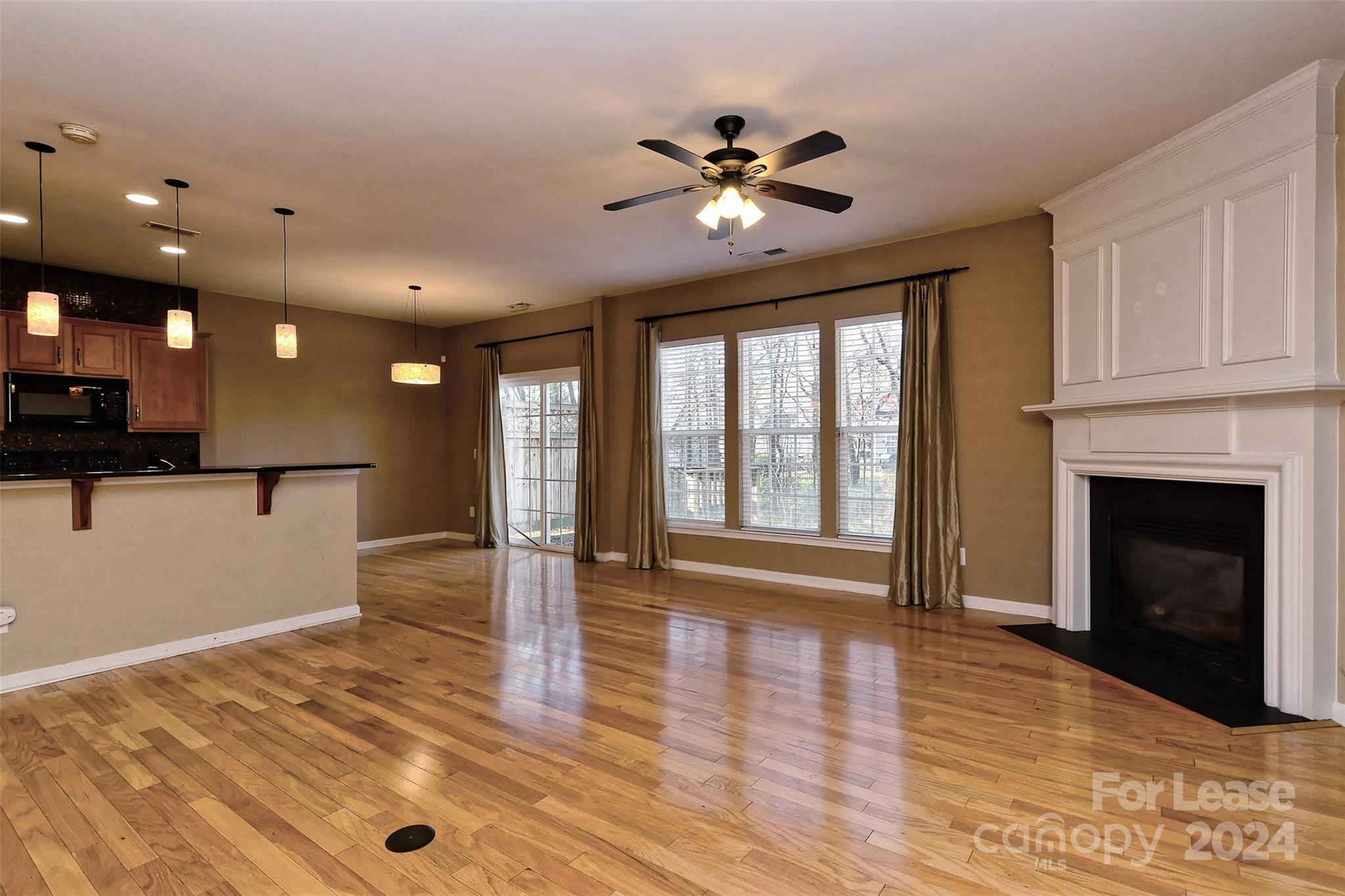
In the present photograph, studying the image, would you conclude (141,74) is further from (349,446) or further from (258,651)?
(349,446)

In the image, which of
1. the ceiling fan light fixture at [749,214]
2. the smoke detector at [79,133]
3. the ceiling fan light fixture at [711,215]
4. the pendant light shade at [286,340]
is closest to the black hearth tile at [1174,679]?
the ceiling fan light fixture at [749,214]

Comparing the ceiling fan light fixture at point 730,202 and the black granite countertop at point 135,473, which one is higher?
the ceiling fan light fixture at point 730,202

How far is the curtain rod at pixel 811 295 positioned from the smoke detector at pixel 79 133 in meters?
4.43

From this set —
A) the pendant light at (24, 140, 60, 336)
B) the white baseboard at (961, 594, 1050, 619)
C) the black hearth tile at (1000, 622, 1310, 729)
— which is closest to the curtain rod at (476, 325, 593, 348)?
the pendant light at (24, 140, 60, 336)

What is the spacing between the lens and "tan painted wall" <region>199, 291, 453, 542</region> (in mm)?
7047

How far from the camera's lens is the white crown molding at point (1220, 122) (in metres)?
2.87

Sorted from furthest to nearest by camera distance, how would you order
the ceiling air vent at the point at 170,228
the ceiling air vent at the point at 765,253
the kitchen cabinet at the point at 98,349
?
the kitchen cabinet at the point at 98,349 < the ceiling air vent at the point at 765,253 < the ceiling air vent at the point at 170,228

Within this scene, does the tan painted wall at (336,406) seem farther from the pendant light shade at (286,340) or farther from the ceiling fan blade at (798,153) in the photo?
the ceiling fan blade at (798,153)

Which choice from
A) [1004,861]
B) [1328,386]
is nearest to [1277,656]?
[1328,386]

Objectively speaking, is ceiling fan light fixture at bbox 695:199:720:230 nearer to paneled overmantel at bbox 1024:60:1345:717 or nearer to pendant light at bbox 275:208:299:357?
paneled overmantel at bbox 1024:60:1345:717

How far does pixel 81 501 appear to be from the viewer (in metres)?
3.73

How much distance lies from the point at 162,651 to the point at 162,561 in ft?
1.81

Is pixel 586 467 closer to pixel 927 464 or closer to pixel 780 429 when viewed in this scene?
pixel 780 429

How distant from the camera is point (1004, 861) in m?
1.99
